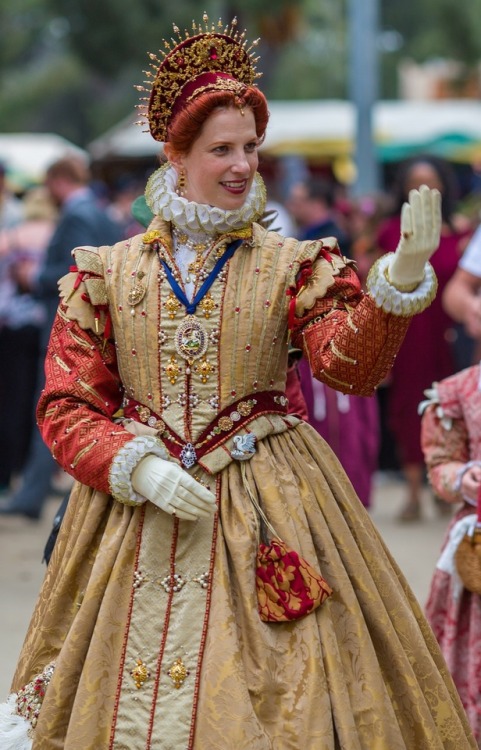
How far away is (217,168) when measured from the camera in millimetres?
3490

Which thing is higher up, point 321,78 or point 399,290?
point 321,78

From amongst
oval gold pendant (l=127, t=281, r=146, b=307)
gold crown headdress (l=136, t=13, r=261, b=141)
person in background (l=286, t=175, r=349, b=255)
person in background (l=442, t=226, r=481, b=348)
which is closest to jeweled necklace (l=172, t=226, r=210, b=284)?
oval gold pendant (l=127, t=281, r=146, b=307)

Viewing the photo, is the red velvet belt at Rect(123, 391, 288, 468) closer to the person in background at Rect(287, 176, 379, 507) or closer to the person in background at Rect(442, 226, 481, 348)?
the person in background at Rect(442, 226, 481, 348)

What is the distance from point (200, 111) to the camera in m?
3.48

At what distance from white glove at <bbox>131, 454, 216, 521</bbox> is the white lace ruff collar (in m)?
0.61

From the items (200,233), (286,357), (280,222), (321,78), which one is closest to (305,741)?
(286,357)

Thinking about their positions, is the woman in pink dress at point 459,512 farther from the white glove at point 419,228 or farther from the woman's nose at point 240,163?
the white glove at point 419,228

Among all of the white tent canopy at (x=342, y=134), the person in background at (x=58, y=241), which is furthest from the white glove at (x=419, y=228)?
the white tent canopy at (x=342, y=134)

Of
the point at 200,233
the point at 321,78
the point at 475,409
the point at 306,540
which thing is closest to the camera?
the point at 306,540

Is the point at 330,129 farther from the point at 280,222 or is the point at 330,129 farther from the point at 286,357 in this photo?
the point at 286,357

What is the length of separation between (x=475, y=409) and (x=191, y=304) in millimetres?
1113

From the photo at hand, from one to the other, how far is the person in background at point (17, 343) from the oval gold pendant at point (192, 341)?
18.8 feet

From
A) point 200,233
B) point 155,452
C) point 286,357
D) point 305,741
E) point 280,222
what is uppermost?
point 280,222

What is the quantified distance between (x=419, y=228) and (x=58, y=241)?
526 centimetres
